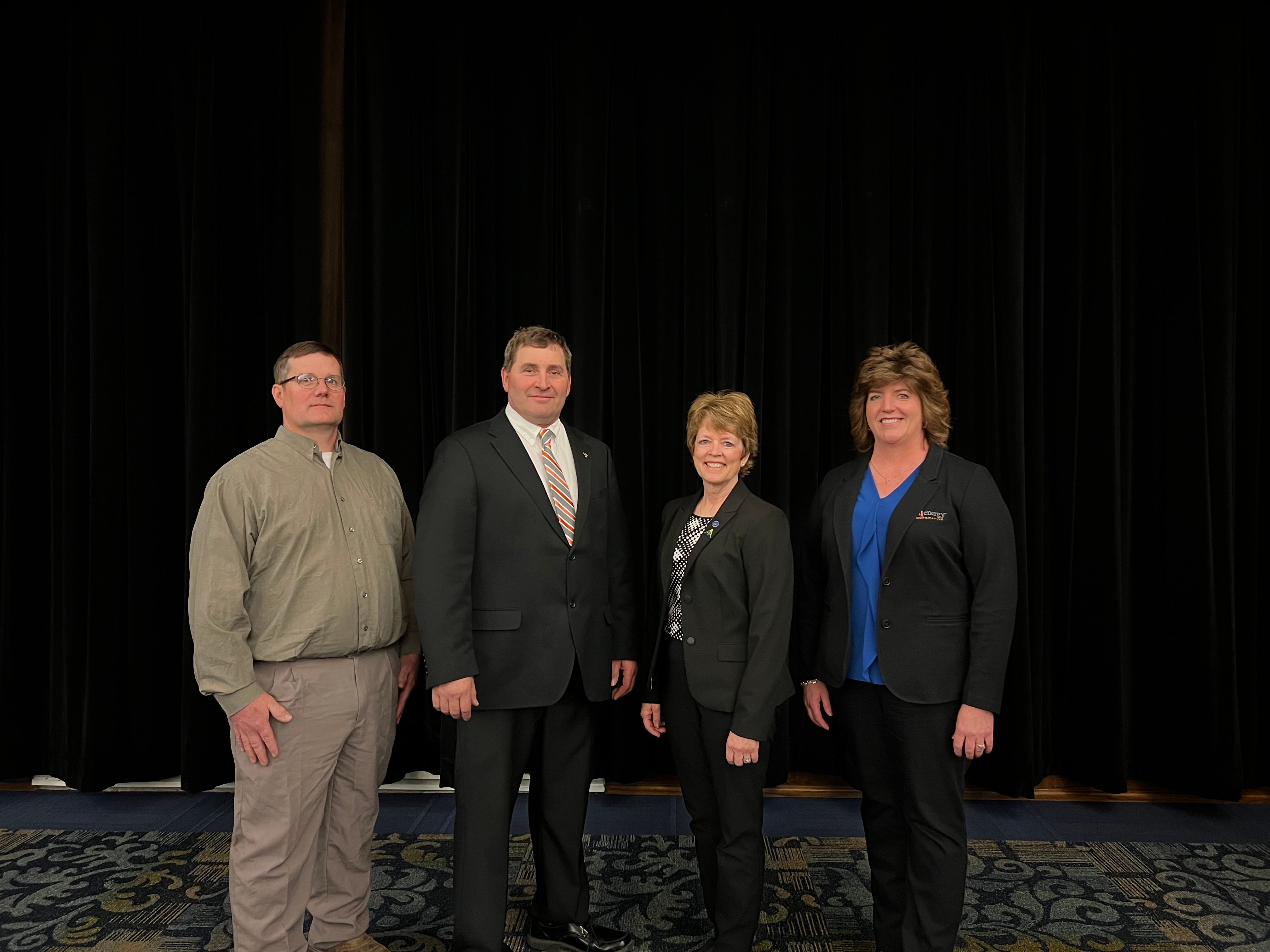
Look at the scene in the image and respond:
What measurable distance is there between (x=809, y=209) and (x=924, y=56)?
804 mm

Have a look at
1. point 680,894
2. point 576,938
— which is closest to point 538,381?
point 576,938

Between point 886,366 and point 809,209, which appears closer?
point 886,366

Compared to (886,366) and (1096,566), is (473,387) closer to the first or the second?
(886,366)

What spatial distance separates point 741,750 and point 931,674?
1.71 ft

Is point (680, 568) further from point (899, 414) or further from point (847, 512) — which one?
point (899, 414)

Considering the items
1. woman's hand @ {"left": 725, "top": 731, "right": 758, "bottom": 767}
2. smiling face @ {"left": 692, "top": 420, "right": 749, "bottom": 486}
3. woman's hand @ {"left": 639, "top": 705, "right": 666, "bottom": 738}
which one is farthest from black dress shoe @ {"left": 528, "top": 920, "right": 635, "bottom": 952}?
smiling face @ {"left": 692, "top": 420, "right": 749, "bottom": 486}

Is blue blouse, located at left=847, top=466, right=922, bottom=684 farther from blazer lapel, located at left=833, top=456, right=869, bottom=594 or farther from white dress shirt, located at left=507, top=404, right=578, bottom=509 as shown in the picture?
white dress shirt, located at left=507, top=404, right=578, bottom=509

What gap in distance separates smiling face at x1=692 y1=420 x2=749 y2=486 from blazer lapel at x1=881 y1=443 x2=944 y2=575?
0.43 metres

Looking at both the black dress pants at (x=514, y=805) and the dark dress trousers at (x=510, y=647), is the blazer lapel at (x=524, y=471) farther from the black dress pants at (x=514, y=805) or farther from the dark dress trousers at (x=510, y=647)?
the black dress pants at (x=514, y=805)

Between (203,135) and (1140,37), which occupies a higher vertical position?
(1140,37)

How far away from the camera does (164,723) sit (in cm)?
304

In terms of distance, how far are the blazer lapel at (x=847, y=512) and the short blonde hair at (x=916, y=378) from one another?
16cm

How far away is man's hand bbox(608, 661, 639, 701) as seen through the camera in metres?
2.13

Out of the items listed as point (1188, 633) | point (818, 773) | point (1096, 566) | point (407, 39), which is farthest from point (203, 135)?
point (1188, 633)
